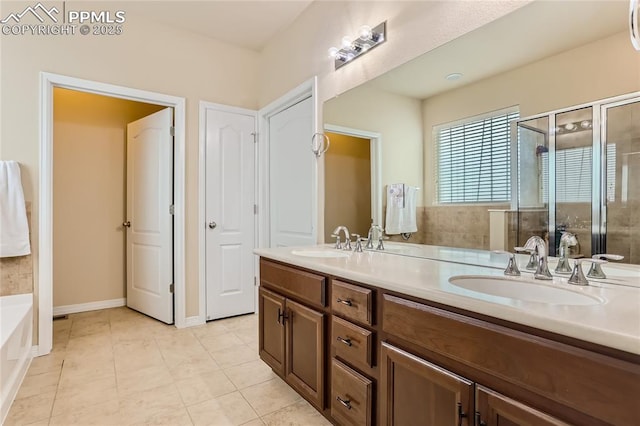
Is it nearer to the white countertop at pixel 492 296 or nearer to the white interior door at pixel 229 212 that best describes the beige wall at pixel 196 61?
the white interior door at pixel 229 212

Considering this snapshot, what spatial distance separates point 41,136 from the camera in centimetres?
251

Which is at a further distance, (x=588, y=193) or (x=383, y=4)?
(x=383, y=4)

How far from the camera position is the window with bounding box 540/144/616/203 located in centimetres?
113

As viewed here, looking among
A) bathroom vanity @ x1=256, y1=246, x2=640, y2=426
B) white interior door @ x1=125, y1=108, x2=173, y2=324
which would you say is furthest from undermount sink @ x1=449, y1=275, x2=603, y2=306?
white interior door @ x1=125, y1=108, x2=173, y2=324

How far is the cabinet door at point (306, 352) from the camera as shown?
1.59m

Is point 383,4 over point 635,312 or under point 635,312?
over

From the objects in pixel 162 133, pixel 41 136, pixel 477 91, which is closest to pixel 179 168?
pixel 162 133

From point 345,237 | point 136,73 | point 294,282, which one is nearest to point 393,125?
point 345,237

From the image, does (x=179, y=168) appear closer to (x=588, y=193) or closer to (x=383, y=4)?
(x=383, y=4)

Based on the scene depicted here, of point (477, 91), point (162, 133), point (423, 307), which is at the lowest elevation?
point (423, 307)

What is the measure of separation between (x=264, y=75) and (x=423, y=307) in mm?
2998

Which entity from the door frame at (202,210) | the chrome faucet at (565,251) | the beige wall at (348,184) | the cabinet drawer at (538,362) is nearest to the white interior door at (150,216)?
the door frame at (202,210)

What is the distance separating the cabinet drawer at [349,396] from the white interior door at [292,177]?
4.11 ft

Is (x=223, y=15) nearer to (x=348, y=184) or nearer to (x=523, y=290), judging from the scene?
(x=348, y=184)
